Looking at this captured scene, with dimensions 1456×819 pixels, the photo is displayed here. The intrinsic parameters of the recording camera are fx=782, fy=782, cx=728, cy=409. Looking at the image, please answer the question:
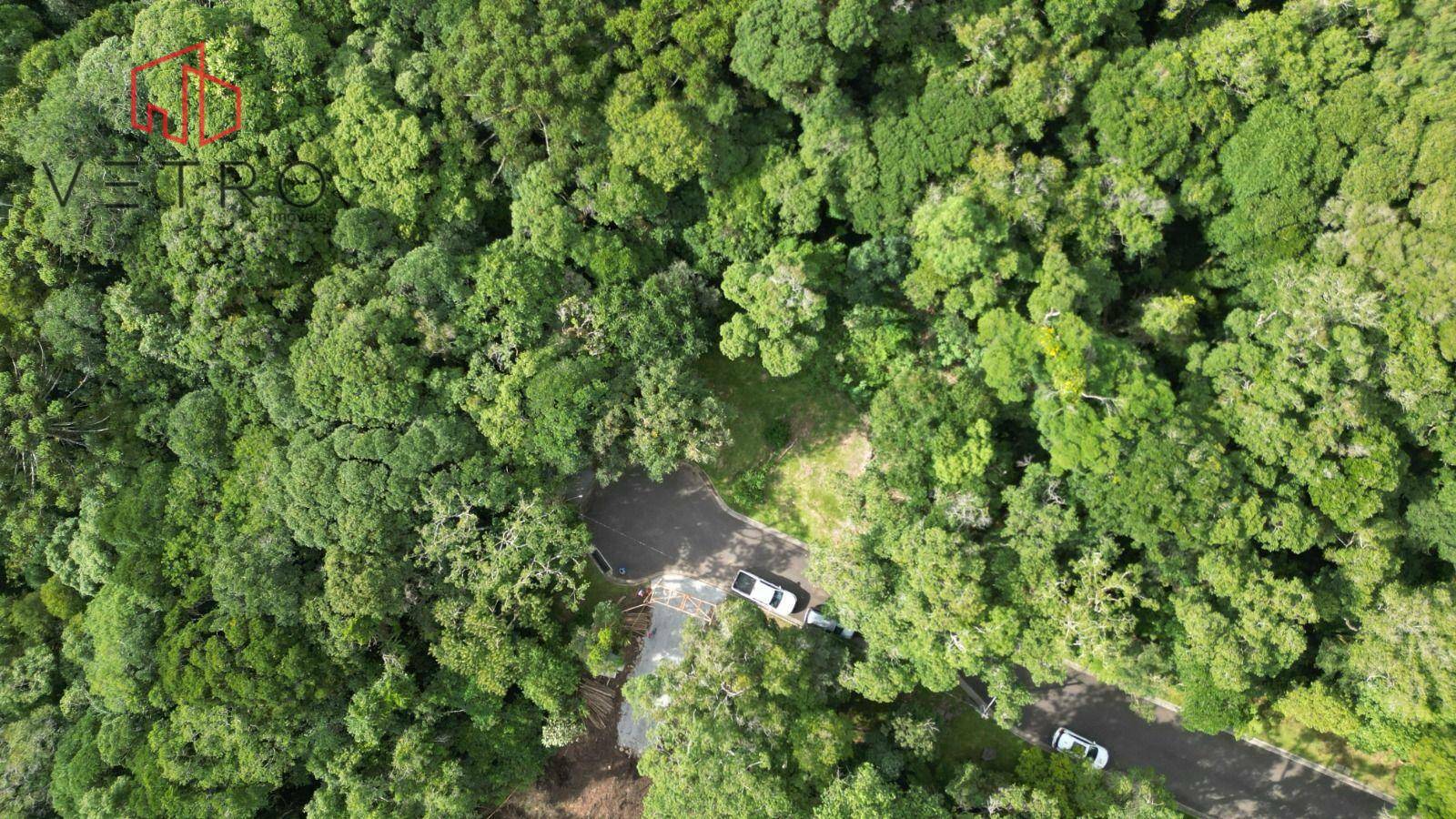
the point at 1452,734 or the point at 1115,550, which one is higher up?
the point at 1115,550

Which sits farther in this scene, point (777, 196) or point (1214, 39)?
point (777, 196)

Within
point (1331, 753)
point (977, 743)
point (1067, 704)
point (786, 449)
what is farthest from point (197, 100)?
point (1331, 753)

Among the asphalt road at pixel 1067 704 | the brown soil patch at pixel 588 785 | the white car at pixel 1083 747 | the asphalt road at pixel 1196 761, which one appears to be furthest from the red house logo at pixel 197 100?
the white car at pixel 1083 747

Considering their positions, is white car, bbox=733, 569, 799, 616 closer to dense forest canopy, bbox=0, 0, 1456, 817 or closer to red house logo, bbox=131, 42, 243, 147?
dense forest canopy, bbox=0, 0, 1456, 817

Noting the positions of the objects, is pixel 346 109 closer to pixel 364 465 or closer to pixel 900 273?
pixel 364 465

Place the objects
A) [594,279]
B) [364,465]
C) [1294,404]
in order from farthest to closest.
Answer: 1. [594,279]
2. [364,465]
3. [1294,404]

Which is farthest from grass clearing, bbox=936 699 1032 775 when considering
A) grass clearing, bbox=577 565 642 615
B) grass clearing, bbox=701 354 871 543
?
grass clearing, bbox=577 565 642 615

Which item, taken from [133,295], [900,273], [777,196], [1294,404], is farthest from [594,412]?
[1294,404]

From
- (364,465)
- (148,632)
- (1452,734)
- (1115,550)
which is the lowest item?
(148,632)
